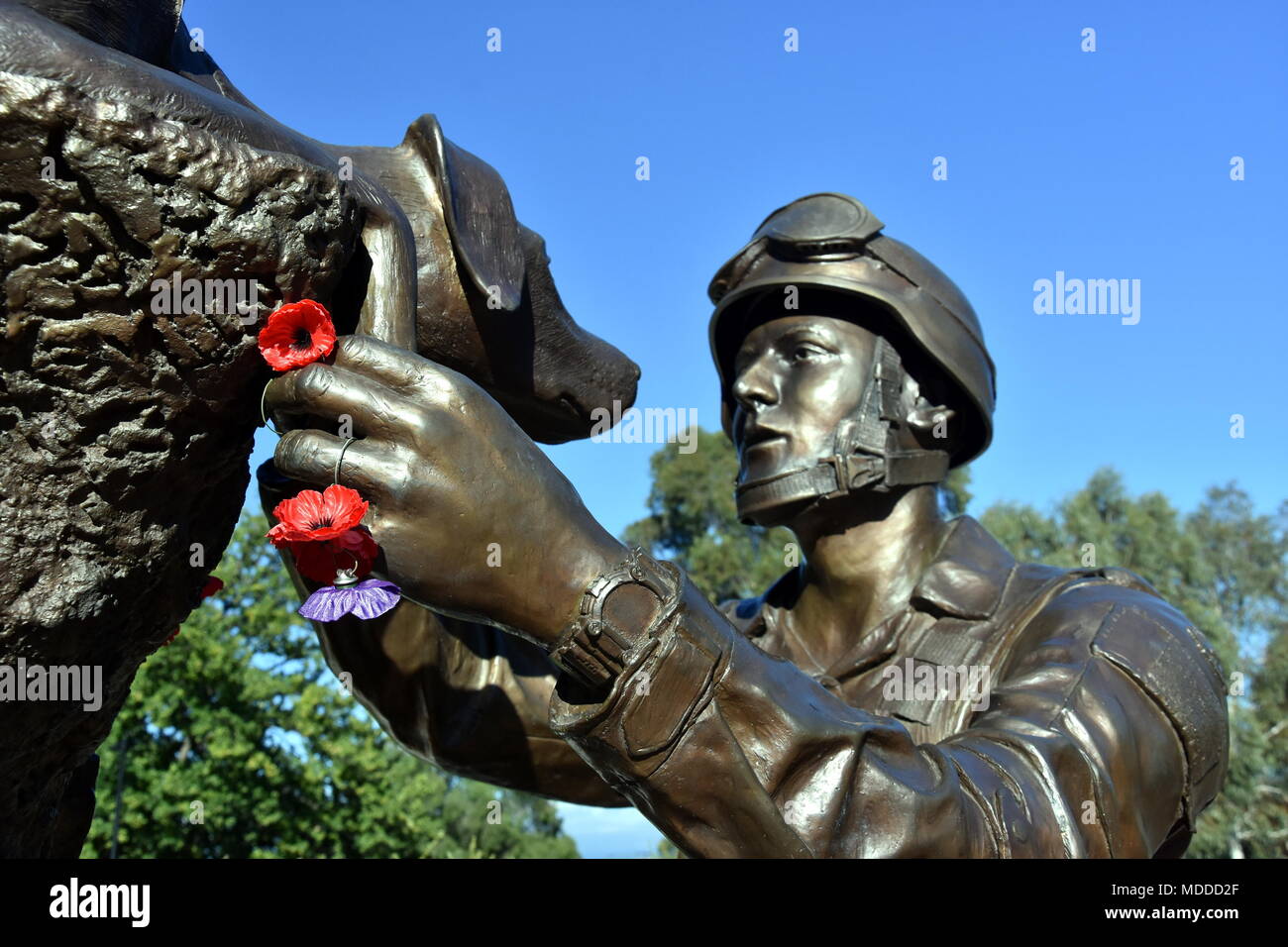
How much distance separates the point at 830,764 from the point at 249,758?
59.1 feet

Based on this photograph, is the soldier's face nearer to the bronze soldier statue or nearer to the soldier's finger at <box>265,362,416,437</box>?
the bronze soldier statue

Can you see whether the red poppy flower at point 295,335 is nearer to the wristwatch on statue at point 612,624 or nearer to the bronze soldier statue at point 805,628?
the bronze soldier statue at point 805,628

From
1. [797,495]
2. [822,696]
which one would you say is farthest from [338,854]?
[822,696]

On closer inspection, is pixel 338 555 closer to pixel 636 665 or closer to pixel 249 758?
pixel 636 665

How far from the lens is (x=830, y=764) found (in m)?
2.41

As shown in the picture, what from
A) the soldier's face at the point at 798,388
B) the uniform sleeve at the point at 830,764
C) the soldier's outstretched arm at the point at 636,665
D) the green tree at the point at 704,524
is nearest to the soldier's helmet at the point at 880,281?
the soldier's face at the point at 798,388

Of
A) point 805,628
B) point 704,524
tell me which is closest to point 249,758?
point 704,524

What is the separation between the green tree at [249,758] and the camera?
1822cm

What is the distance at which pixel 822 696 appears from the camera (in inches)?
99.5

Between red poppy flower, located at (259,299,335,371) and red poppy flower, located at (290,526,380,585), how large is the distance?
29cm

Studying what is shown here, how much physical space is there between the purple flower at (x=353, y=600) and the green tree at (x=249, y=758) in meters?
16.8

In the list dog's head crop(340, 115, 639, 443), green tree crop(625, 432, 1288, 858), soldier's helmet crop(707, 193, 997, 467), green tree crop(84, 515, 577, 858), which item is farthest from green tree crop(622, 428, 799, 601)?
dog's head crop(340, 115, 639, 443)

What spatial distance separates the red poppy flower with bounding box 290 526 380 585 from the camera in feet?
6.59
